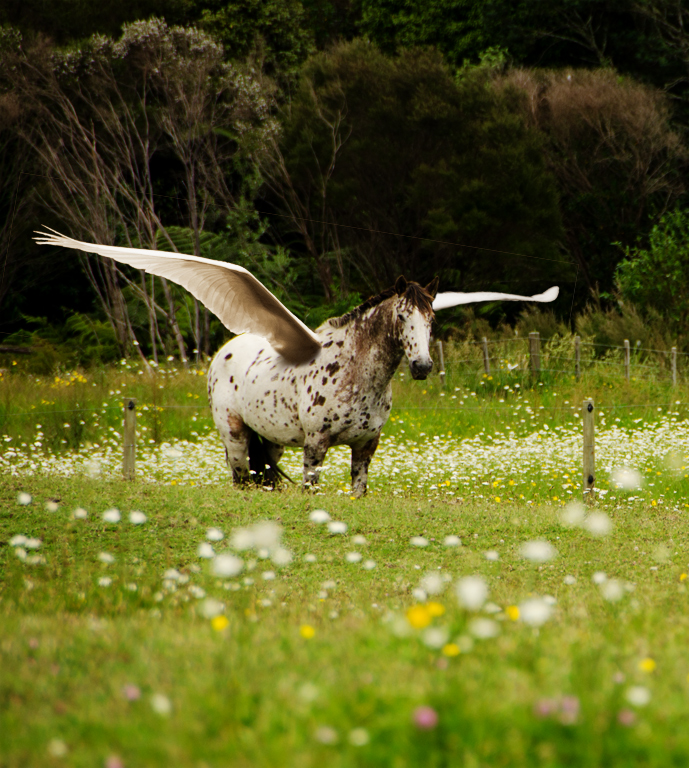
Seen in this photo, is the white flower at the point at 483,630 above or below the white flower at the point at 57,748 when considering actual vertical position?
below

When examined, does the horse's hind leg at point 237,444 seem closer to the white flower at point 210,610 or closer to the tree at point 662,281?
the white flower at point 210,610

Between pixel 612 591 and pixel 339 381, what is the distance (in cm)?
441

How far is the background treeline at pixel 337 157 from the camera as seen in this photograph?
13.5 meters

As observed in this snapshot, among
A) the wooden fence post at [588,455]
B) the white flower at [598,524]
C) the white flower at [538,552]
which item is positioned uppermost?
the white flower at [538,552]

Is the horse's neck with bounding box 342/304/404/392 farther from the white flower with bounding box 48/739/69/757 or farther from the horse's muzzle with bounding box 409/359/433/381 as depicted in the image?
the white flower with bounding box 48/739/69/757

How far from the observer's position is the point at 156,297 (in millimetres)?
19109

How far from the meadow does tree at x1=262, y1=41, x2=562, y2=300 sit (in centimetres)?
294

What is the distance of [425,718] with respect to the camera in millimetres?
2436

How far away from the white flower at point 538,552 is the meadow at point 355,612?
2 centimetres

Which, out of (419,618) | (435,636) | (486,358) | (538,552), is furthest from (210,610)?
(486,358)

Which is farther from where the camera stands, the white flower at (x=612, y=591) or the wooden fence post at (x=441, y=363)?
the wooden fence post at (x=441, y=363)

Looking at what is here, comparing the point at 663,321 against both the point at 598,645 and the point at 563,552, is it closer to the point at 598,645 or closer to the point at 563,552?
the point at 563,552

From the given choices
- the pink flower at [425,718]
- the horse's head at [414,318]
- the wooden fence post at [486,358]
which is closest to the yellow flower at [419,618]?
the pink flower at [425,718]

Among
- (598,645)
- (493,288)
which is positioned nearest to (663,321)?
(493,288)
